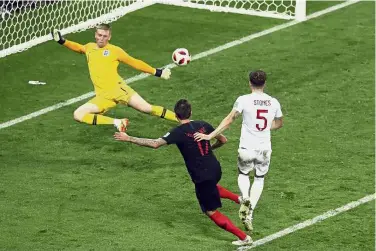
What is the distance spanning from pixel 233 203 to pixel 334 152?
2413 mm

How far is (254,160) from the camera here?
55.7 ft

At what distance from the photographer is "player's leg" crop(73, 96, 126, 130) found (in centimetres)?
1989

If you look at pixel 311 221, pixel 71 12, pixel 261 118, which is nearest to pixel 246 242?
pixel 311 221

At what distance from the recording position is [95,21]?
2570 cm

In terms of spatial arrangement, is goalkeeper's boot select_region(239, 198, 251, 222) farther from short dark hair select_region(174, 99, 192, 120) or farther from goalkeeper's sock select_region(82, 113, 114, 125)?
goalkeeper's sock select_region(82, 113, 114, 125)

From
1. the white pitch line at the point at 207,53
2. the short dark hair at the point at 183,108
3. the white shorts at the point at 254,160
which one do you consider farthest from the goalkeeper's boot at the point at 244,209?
the white pitch line at the point at 207,53

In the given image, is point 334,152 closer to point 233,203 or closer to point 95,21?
point 233,203

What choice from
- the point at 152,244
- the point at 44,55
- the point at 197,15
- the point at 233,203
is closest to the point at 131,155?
the point at 233,203

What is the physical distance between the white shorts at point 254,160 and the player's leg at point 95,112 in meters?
3.25

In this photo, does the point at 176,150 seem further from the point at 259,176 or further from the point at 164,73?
the point at 259,176

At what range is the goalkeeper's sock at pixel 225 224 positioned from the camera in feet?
54.4

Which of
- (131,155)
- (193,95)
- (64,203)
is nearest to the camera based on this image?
(64,203)

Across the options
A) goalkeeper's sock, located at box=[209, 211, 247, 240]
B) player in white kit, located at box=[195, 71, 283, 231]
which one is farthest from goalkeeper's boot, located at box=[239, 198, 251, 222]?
goalkeeper's sock, located at box=[209, 211, 247, 240]

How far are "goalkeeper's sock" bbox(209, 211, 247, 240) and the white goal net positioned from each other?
28.9 feet
